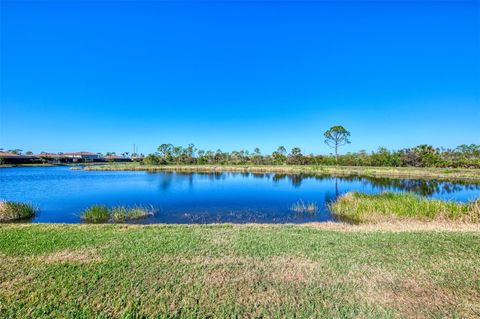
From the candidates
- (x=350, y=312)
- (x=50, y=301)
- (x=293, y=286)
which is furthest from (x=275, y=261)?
(x=50, y=301)

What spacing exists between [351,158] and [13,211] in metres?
59.9

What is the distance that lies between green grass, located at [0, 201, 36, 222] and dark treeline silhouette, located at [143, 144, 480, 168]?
58.0m

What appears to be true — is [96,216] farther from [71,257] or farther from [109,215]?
[71,257]

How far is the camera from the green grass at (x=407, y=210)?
11656 mm

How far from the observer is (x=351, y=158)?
60.2 meters

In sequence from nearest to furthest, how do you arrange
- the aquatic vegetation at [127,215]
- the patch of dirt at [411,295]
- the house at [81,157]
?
the patch of dirt at [411,295] < the aquatic vegetation at [127,215] < the house at [81,157]

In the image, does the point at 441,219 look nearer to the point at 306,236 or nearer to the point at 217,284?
the point at 306,236

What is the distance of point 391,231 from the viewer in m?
8.97

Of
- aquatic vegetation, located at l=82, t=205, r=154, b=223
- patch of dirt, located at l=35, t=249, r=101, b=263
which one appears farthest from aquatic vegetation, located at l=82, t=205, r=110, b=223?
patch of dirt, located at l=35, t=249, r=101, b=263

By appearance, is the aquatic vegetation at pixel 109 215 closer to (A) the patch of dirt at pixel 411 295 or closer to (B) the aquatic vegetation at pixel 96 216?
(B) the aquatic vegetation at pixel 96 216

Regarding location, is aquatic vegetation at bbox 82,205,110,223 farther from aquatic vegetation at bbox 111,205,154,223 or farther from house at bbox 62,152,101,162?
house at bbox 62,152,101,162

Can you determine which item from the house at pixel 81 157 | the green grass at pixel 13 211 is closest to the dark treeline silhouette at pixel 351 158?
the house at pixel 81 157

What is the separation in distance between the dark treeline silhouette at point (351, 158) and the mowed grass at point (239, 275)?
5294 cm

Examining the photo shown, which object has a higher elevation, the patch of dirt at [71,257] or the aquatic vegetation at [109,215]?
the patch of dirt at [71,257]
